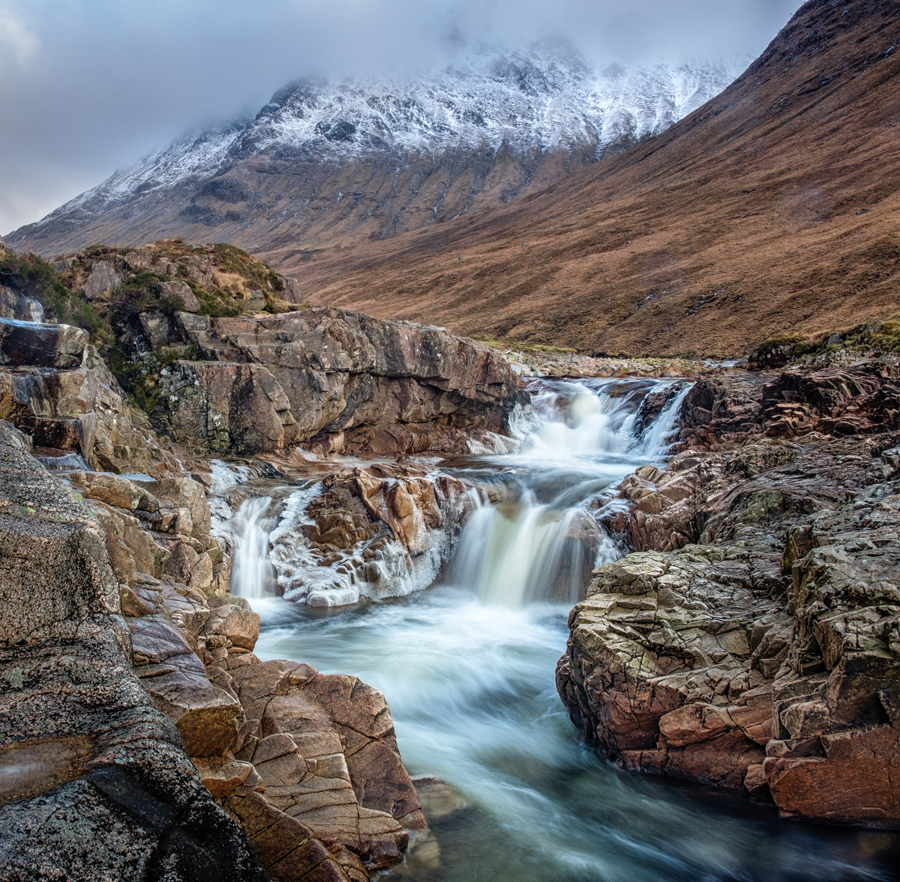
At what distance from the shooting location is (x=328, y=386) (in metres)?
19.2

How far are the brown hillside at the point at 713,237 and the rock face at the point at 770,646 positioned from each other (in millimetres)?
34421

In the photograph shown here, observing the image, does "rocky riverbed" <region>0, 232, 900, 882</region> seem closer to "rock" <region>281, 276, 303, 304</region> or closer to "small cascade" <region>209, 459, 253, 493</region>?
"small cascade" <region>209, 459, 253, 493</region>

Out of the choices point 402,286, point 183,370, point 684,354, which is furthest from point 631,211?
point 183,370

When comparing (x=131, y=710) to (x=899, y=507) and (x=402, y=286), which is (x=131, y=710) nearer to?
(x=899, y=507)

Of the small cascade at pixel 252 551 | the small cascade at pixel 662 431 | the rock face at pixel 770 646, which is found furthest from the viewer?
the small cascade at pixel 662 431

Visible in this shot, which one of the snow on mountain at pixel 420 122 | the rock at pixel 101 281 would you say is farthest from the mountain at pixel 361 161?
the rock at pixel 101 281

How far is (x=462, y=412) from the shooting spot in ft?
77.0

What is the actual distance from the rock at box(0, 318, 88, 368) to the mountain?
115 meters

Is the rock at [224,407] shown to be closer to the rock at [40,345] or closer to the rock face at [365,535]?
the rock face at [365,535]

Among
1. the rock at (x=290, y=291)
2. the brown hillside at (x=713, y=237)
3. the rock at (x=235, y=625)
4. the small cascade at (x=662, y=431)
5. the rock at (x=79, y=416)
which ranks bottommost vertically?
the rock at (x=235, y=625)

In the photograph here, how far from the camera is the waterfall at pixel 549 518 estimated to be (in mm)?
13383

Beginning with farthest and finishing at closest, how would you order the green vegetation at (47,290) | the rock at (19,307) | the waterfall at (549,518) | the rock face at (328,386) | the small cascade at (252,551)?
the rock face at (328,386), the green vegetation at (47,290), the rock at (19,307), the waterfall at (549,518), the small cascade at (252,551)

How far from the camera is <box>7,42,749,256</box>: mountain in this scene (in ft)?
438

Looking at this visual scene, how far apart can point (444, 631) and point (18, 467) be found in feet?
27.6
